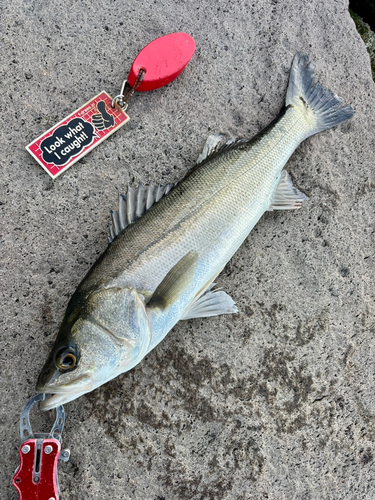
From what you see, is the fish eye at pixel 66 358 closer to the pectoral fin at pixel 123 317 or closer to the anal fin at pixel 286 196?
the pectoral fin at pixel 123 317

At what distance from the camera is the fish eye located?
1598 millimetres

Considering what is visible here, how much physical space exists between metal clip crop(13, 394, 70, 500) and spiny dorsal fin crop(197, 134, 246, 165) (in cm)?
152

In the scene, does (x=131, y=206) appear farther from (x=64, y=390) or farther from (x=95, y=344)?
(x=64, y=390)

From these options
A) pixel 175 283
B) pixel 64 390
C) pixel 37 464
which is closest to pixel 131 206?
pixel 175 283

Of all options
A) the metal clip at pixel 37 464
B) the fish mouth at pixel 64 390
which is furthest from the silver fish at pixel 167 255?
the metal clip at pixel 37 464

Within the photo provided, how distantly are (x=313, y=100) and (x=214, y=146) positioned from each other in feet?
2.51

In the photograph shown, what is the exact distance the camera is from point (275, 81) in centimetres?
260

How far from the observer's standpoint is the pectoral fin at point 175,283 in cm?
179

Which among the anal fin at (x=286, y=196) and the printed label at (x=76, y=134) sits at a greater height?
the printed label at (x=76, y=134)

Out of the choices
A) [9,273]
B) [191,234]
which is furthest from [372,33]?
[9,273]

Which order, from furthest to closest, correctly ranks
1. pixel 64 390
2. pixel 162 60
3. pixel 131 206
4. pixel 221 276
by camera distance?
pixel 162 60 < pixel 221 276 < pixel 131 206 < pixel 64 390

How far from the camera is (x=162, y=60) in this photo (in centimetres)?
238

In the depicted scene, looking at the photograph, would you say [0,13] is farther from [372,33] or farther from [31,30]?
[372,33]

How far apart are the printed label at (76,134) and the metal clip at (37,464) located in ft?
4.22
